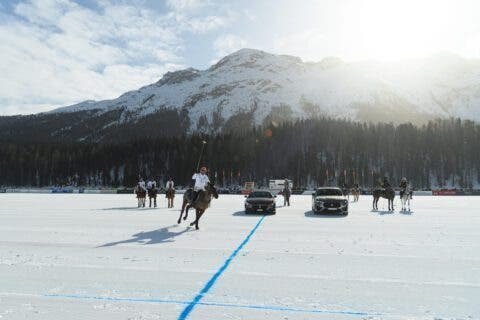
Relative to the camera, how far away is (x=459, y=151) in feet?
462

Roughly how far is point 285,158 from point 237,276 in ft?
469

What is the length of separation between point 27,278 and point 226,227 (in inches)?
351

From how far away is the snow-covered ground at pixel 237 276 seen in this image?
5707 mm

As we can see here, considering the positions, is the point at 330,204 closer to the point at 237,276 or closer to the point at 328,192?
the point at 328,192

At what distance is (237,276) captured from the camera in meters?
7.50

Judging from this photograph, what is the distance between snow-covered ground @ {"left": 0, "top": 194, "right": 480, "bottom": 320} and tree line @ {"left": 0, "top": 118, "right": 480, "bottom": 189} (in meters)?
119

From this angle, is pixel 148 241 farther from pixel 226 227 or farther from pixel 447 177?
pixel 447 177

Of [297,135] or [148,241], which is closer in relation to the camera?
[148,241]

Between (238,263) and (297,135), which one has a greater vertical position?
(297,135)

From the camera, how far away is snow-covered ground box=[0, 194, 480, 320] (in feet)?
18.7

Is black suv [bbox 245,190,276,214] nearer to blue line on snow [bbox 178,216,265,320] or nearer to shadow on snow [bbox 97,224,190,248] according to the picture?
shadow on snow [bbox 97,224,190,248]

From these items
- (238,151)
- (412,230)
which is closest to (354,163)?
(238,151)

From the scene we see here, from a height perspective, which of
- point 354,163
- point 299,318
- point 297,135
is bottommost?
point 299,318

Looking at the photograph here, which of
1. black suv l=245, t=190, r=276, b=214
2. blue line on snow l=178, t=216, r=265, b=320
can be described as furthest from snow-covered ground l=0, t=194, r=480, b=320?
black suv l=245, t=190, r=276, b=214
